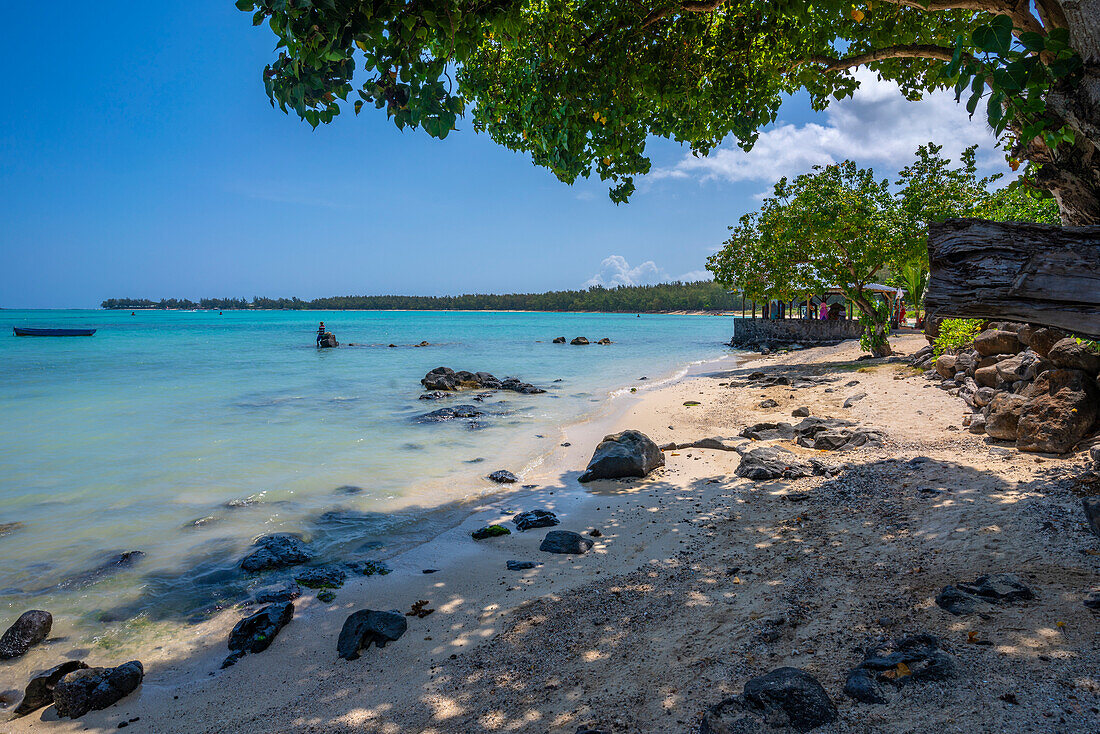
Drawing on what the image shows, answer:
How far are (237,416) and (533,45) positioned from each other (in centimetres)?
1362

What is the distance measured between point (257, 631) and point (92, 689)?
40.1 inches

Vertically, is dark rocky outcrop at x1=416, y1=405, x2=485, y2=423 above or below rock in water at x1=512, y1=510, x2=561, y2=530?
below

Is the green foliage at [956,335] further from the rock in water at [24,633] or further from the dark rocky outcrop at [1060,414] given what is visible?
the rock in water at [24,633]

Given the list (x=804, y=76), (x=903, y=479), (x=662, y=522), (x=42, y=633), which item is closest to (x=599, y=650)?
(x=662, y=522)

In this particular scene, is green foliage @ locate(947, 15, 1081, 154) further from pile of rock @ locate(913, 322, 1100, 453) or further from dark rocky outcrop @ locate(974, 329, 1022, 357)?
dark rocky outcrop @ locate(974, 329, 1022, 357)

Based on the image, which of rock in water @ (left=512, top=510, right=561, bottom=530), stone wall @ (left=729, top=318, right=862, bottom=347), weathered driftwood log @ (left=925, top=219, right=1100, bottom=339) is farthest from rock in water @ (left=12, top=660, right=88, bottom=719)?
stone wall @ (left=729, top=318, right=862, bottom=347)

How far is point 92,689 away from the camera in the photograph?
3.65 metres

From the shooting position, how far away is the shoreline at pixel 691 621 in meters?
2.62

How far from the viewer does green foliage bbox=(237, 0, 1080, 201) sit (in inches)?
140

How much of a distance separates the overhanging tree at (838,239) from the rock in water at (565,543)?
1631 centimetres

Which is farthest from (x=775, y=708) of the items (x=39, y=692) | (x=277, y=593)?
(x=39, y=692)

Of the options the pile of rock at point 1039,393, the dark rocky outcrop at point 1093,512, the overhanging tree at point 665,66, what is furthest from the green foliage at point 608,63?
the pile of rock at point 1039,393

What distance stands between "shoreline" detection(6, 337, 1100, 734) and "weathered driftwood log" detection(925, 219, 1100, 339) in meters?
1.59

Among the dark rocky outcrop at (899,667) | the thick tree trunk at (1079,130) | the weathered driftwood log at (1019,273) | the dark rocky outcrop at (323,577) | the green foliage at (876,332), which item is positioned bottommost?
the dark rocky outcrop at (323,577)
